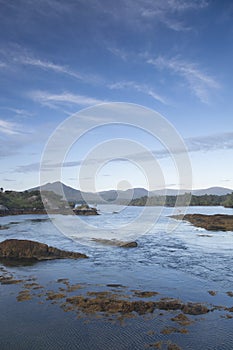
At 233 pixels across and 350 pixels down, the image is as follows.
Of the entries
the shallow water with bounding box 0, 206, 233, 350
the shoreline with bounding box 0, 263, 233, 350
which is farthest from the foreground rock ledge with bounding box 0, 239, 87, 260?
the shoreline with bounding box 0, 263, 233, 350

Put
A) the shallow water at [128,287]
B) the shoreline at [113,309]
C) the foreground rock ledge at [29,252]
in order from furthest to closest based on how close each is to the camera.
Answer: the foreground rock ledge at [29,252]
the shoreline at [113,309]
the shallow water at [128,287]

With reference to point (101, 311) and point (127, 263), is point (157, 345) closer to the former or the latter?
point (101, 311)

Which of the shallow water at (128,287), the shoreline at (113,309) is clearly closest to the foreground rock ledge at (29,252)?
the shallow water at (128,287)

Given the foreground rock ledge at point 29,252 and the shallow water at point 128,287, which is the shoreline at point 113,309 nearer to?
the shallow water at point 128,287

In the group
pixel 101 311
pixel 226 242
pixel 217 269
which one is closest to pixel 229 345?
pixel 101 311

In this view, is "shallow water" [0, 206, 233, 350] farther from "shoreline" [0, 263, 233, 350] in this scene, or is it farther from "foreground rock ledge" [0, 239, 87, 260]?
"foreground rock ledge" [0, 239, 87, 260]

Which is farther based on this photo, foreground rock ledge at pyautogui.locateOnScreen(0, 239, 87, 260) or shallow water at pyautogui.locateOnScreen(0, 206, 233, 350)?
foreground rock ledge at pyautogui.locateOnScreen(0, 239, 87, 260)

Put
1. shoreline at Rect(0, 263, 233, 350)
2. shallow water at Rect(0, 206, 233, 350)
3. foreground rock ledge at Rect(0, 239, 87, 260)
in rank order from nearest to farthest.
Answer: shallow water at Rect(0, 206, 233, 350) < shoreline at Rect(0, 263, 233, 350) < foreground rock ledge at Rect(0, 239, 87, 260)

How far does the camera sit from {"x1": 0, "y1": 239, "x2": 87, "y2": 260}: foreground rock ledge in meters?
19.2

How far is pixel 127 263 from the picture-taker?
59.1ft

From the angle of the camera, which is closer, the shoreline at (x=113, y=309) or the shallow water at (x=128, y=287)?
the shallow water at (x=128, y=287)

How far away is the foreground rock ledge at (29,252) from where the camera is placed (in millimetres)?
19188

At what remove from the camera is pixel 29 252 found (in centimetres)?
1933

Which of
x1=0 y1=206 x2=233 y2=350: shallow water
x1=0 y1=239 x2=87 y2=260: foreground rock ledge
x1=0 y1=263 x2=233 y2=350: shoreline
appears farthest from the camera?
x1=0 y1=239 x2=87 y2=260: foreground rock ledge
